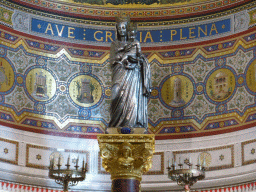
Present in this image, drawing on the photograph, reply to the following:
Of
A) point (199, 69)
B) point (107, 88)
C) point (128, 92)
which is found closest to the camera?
point (128, 92)

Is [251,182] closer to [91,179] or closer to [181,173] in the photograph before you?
[181,173]

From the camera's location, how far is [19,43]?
59.0 feet

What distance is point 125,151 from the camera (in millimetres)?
13000

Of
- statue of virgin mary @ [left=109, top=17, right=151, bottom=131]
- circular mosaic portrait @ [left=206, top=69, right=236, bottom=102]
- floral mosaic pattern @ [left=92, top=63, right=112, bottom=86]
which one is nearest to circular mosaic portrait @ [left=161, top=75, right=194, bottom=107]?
circular mosaic portrait @ [left=206, top=69, right=236, bottom=102]

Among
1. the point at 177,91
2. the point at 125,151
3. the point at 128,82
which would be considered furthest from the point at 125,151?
the point at 177,91

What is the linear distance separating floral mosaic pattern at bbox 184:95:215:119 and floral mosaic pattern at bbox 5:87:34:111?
412cm

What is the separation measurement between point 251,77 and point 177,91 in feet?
6.69

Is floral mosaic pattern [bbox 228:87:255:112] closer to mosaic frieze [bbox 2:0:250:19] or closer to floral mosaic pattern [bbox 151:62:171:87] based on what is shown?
floral mosaic pattern [bbox 151:62:171:87]

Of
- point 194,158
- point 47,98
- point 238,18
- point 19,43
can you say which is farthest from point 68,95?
point 238,18

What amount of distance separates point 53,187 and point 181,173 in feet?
12.1

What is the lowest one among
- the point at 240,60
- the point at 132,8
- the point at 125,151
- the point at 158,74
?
the point at 125,151

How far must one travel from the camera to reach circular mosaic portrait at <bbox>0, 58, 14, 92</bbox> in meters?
17.5

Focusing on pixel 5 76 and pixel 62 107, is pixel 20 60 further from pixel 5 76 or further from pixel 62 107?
pixel 62 107

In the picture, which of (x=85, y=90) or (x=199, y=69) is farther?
(x=85, y=90)
